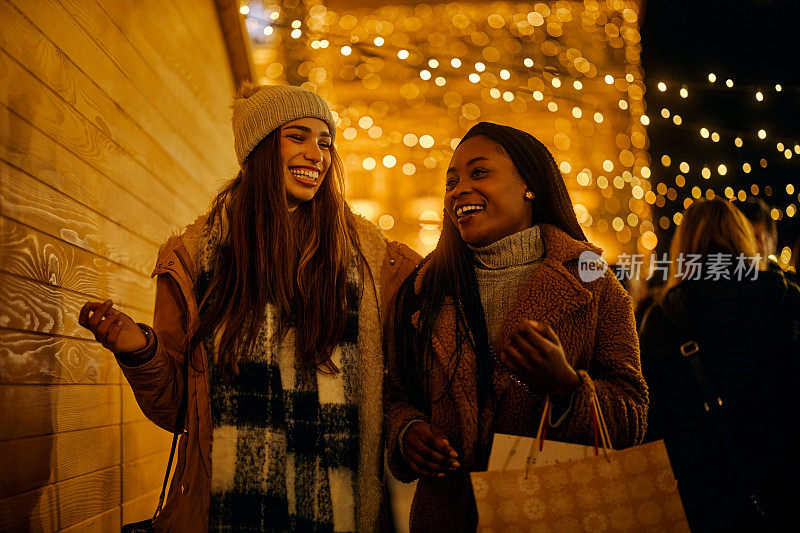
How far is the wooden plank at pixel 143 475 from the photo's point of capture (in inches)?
79.0

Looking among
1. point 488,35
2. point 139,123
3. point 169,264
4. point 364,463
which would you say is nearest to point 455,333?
point 364,463

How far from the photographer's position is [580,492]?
1170 mm

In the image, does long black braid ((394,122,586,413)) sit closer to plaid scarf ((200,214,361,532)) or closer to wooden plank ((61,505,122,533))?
plaid scarf ((200,214,361,532))

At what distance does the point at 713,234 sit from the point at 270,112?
1917 millimetres

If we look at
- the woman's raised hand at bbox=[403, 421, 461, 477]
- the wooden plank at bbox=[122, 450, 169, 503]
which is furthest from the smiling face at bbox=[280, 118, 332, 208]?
the wooden plank at bbox=[122, 450, 169, 503]

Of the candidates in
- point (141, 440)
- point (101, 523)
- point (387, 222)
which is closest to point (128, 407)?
point (141, 440)

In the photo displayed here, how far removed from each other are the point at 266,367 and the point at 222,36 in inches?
105

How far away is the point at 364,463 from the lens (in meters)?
1.59

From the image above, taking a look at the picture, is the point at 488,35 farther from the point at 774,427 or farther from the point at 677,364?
the point at 774,427

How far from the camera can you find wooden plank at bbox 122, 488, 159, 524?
6.50 feet

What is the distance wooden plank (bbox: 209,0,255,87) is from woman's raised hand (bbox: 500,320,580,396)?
10.2 feet

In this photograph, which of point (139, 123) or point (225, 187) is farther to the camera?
point (139, 123)

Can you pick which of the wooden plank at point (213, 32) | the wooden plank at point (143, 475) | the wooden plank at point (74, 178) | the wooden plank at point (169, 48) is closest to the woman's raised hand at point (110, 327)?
the wooden plank at point (74, 178)

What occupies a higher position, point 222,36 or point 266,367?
point 222,36
